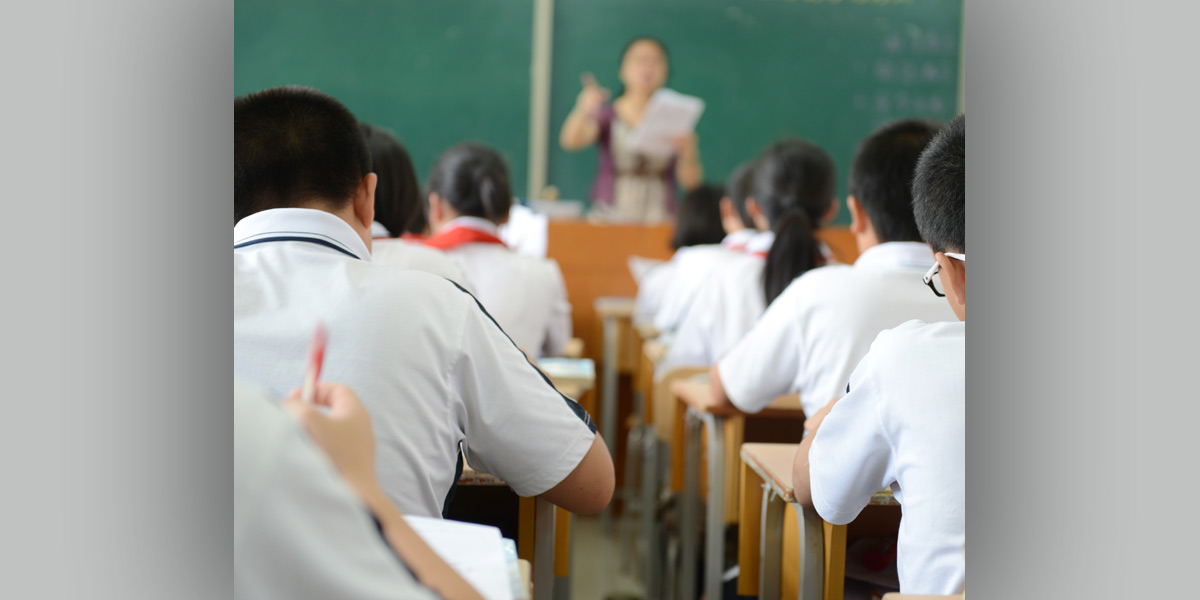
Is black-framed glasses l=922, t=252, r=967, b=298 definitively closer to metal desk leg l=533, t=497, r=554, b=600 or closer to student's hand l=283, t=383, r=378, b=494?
metal desk leg l=533, t=497, r=554, b=600

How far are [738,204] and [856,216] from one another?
1.84 m

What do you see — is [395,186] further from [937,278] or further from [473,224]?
[937,278]

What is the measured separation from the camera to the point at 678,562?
2.40 metres

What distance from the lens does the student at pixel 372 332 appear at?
3.36ft

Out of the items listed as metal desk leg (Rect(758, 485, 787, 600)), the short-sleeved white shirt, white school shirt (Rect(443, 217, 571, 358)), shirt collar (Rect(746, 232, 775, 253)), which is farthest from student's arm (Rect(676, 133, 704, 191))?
metal desk leg (Rect(758, 485, 787, 600))

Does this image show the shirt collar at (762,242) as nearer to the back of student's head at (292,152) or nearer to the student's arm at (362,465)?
the back of student's head at (292,152)

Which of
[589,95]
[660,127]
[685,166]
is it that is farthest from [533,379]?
[589,95]

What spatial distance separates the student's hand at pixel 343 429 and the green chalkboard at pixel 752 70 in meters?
Result: 4.58

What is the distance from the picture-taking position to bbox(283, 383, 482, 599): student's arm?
85 cm

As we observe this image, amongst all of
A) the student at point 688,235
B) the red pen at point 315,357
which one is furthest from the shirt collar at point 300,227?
the student at point 688,235

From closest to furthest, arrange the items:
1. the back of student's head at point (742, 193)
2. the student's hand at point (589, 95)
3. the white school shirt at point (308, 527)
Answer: the white school shirt at point (308, 527) < the back of student's head at point (742, 193) < the student's hand at point (589, 95)

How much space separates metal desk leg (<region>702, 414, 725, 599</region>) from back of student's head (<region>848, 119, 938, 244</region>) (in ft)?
1.98
